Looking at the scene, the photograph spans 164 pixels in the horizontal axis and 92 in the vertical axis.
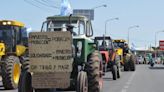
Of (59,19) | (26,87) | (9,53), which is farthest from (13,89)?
(26,87)

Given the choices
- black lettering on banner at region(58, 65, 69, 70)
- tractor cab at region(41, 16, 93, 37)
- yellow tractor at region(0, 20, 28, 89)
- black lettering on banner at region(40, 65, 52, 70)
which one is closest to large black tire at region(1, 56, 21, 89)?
yellow tractor at region(0, 20, 28, 89)

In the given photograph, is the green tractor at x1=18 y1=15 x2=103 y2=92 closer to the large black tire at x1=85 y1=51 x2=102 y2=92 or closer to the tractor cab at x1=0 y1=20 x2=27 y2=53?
the large black tire at x1=85 y1=51 x2=102 y2=92

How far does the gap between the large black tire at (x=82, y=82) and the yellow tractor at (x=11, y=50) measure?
8.77 metres

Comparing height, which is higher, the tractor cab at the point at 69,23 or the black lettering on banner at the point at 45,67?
the tractor cab at the point at 69,23

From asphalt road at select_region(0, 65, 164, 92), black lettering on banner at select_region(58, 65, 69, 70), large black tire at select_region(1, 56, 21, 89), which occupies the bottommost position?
asphalt road at select_region(0, 65, 164, 92)

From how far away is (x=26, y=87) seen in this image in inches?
546

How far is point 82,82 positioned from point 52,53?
1.19 metres

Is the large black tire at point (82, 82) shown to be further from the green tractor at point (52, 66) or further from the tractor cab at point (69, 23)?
the tractor cab at point (69, 23)

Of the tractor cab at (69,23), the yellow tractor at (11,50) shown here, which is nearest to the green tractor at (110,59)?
the yellow tractor at (11,50)

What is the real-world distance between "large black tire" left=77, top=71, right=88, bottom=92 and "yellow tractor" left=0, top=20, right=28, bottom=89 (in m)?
8.77

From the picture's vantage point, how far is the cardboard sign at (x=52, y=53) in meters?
13.3

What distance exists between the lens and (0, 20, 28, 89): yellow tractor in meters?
22.2

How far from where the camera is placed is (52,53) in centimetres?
1332

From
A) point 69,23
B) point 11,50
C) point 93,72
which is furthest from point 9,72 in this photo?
point 93,72
